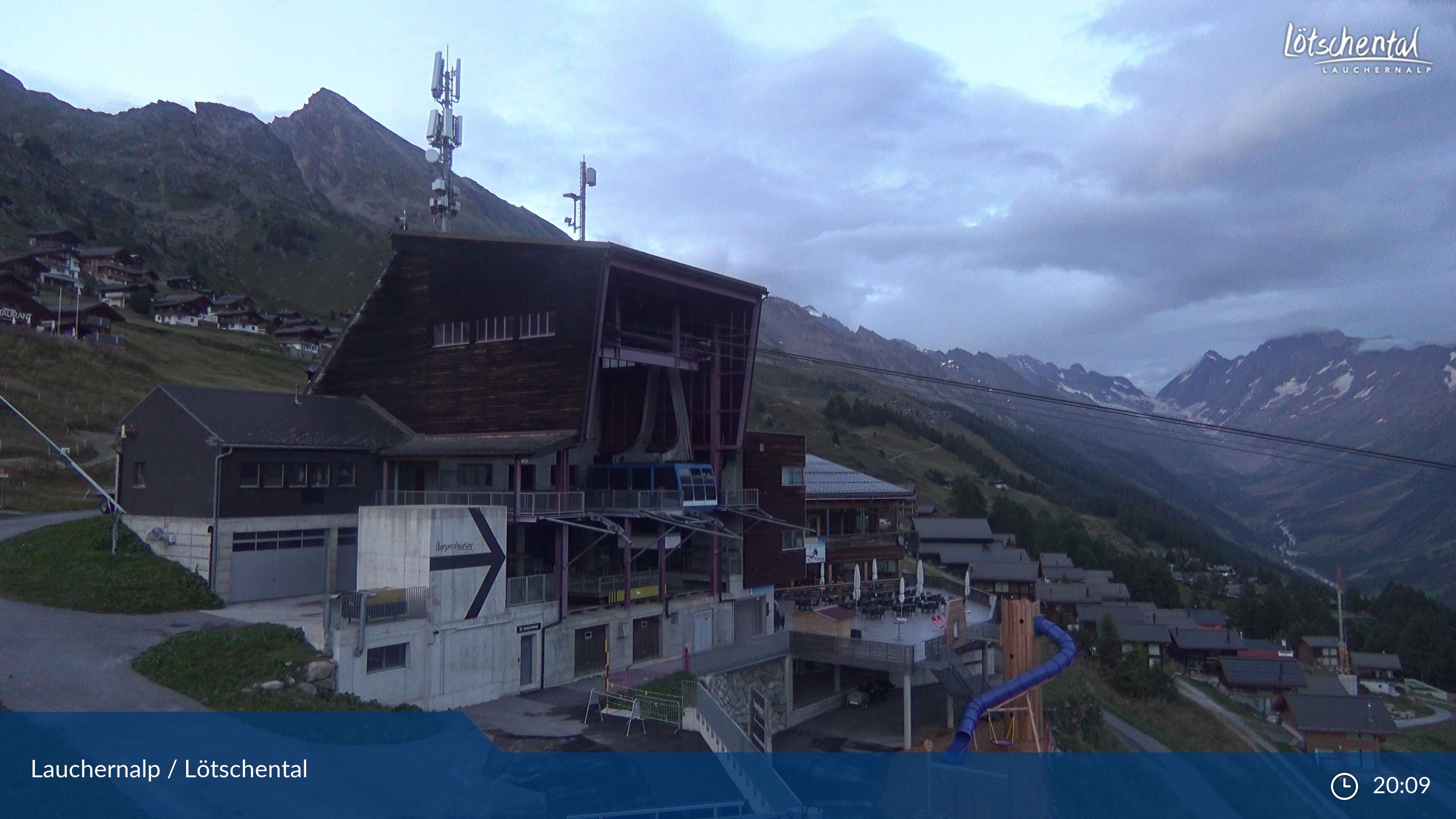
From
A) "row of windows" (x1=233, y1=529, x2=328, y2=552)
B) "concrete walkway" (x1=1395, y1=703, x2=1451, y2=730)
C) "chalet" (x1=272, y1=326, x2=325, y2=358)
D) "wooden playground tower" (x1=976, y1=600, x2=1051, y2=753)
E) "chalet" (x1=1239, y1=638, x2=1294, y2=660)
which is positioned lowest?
"concrete walkway" (x1=1395, y1=703, x2=1451, y2=730)

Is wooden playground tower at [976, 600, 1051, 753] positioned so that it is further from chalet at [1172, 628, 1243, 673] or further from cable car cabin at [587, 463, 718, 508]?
chalet at [1172, 628, 1243, 673]

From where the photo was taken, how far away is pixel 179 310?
102875 mm

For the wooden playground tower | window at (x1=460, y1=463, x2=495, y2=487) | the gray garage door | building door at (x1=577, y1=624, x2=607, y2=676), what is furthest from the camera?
window at (x1=460, y1=463, x2=495, y2=487)

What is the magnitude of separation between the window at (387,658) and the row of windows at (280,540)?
9960 mm

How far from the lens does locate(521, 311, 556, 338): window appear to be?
35.0 metres

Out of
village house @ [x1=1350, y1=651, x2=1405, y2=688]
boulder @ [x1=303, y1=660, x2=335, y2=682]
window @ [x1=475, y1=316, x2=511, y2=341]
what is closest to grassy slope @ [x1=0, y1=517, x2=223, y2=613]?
boulder @ [x1=303, y1=660, x2=335, y2=682]

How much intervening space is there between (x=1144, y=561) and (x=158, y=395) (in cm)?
10618

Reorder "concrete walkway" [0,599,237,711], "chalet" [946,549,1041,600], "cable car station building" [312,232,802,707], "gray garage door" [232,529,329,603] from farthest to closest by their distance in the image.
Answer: "chalet" [946,549,1041,600], "cable car station building" [312,232,802,707], "gray garage door" [232,529,329,603], "concrete walkway" [0,599,237,711]

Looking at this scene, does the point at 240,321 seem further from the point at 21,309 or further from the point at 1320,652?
the point at 1320,652

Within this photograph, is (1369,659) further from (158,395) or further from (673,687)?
(158,395)

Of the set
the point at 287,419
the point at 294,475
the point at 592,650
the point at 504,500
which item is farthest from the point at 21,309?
the point at 592,650

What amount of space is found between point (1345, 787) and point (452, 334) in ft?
191

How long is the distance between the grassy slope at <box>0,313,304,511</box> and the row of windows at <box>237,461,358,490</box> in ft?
51.5

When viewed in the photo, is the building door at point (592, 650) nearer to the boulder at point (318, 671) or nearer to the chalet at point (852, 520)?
the boulder at point (318, 671)
